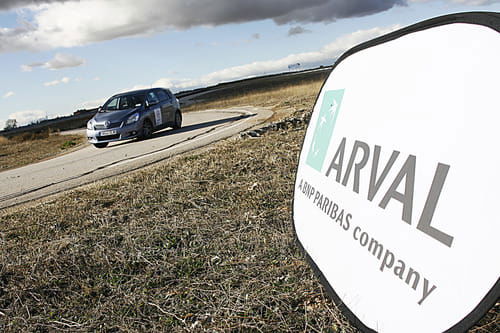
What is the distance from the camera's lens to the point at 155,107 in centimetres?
1397

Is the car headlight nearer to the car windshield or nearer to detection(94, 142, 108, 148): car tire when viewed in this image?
the car windshield

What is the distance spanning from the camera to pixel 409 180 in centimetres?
163

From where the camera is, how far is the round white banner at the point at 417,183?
1311 millimetres

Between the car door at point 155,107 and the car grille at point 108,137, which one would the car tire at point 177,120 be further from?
the car grille at point 108,137

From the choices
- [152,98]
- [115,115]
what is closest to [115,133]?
[115,115]

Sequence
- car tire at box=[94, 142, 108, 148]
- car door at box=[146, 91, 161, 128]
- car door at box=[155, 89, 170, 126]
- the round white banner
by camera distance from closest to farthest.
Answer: the round white banner
car tire at box=[94, 142, 108, 148]
car door at box=[146, 91, 161, 128]
car door at box=[155, 89, 170, 126]

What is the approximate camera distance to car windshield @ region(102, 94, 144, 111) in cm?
1340

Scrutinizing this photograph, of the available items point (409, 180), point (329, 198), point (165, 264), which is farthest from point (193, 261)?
point (409, 180)

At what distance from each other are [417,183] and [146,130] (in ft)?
40.9

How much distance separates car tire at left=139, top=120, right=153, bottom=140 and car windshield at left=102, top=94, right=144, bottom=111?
71 cm

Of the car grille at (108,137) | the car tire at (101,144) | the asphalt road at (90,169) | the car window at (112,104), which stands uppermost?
the car window at (112,104)

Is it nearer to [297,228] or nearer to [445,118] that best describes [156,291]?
[297,228]

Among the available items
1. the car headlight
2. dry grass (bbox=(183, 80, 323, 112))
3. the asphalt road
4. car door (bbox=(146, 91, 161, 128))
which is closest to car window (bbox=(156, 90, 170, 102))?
car door (bbox=(146, 91, 161, 128))

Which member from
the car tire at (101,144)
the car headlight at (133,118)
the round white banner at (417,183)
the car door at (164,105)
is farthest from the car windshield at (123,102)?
the round white banner at (417,183)
